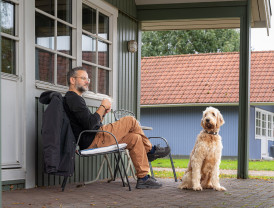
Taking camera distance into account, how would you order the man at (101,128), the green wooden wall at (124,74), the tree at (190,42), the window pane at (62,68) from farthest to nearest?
1. the tree at (190,42)
2. the green wooden wall at (124,74)
3. the window pane at (62,68)
4. the man at (101,128)

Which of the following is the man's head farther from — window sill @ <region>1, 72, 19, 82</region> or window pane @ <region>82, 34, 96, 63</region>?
window pane @ <region>82, 34, 96, 63</region>

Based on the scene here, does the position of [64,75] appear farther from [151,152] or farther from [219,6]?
[219,6]

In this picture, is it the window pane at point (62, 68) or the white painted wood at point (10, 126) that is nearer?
the white painted wood at point (10, 126)

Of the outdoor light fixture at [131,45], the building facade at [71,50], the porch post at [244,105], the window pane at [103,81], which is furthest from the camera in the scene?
the outdoor light fixture at [131,45]

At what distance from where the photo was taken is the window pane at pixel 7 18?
507 centimetres

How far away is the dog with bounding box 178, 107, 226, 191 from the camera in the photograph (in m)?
5.57

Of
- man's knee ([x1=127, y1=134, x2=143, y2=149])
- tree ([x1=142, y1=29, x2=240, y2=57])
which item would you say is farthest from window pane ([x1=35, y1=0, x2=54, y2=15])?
tree ([x1=142, y1=29, x2=240, y2=57])

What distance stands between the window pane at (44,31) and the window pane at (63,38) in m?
0.19

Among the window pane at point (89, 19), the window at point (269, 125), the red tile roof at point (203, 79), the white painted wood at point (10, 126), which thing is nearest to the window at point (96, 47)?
the window pane at point (89, 19)

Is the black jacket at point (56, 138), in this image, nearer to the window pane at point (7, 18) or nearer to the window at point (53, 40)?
the window at point (53, 40)

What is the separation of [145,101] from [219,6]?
37.8 ft

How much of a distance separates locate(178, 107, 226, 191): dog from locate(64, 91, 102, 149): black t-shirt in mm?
1269

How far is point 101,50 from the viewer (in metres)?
7.30

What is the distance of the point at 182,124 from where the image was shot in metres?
19.8
